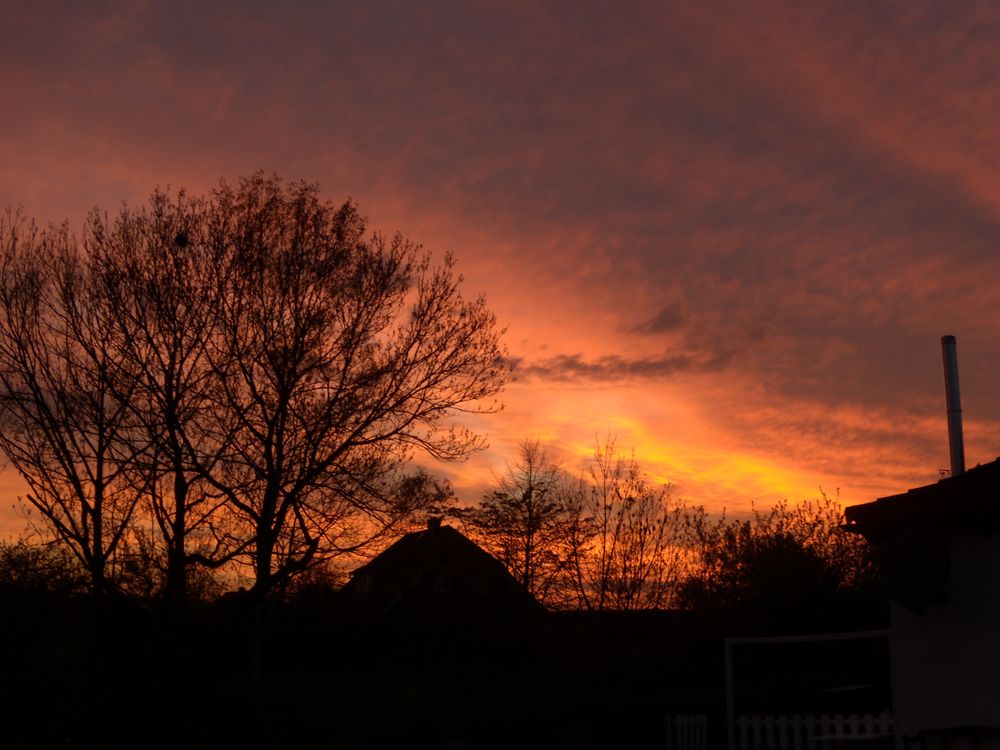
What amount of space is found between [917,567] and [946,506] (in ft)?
2.11

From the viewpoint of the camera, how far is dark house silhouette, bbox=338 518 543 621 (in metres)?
28.7

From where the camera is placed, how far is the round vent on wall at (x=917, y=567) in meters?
9.00

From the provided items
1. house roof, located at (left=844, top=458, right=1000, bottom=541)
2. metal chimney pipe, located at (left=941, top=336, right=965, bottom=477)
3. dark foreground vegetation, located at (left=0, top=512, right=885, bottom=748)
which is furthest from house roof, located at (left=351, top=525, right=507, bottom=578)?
house roof, located at (left=844, top=458, right=1000, bottom=541)

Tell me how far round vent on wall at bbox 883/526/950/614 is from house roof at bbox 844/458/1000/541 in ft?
0.67

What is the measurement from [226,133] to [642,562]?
20.2m

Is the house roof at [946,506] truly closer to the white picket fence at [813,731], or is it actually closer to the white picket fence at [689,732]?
the white picket fence at [813,731]

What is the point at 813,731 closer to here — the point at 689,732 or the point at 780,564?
the point at 689,732

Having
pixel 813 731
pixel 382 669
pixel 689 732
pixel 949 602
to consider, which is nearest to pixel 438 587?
pixel 382 669

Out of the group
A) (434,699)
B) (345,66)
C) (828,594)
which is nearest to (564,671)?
(434,699)

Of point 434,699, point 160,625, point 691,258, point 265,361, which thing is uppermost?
point 691,258

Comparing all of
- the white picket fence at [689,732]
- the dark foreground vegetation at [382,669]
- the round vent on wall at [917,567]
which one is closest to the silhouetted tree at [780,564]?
the dark foreground vegetation at [382,669]

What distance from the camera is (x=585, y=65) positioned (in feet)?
45.6

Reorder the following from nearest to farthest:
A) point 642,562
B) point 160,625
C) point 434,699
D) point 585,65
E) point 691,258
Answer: point 585,65
point 691,258
point 160,625
point 434,699
point 642,562

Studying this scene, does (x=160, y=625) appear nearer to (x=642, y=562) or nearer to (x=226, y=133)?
(x=226, y=133)
